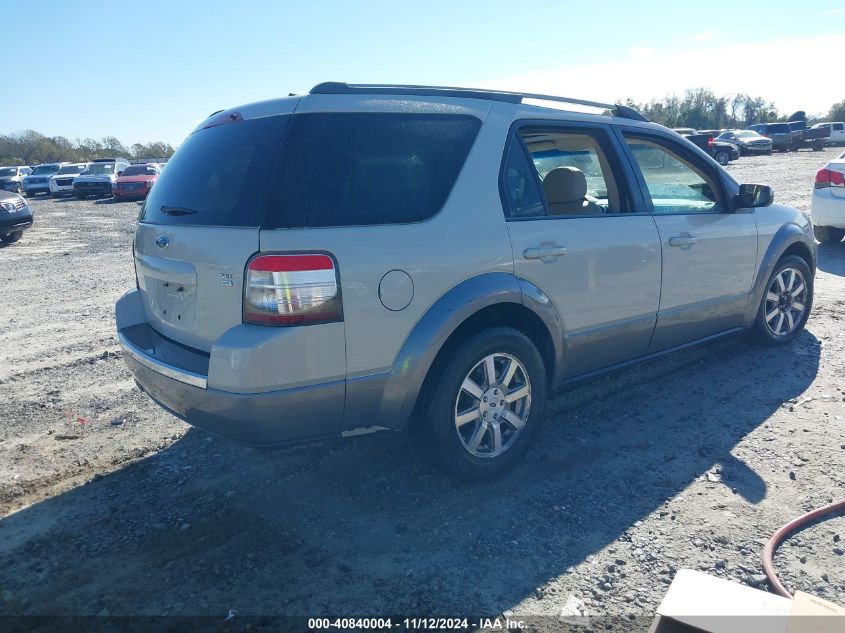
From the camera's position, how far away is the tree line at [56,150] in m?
68.3

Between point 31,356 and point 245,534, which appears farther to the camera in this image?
point 31,356

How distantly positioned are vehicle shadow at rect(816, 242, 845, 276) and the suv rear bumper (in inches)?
304

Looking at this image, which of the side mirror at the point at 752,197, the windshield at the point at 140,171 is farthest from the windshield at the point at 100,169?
the side mirror at the point at 752,197

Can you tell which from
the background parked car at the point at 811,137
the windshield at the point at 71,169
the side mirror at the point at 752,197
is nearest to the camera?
the side mirror at the point at 752,197

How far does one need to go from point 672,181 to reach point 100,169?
31.6m

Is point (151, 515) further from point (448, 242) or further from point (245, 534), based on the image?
point (448, 242)

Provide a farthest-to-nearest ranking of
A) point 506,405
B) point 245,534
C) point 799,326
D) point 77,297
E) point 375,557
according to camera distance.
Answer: point 77,297 → point 799,326 → point 506,405 → point 245,534 → point 375,557

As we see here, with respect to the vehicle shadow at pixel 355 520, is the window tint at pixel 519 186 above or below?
above

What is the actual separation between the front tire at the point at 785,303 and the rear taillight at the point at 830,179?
4542 mm

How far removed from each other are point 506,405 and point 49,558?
232 cm

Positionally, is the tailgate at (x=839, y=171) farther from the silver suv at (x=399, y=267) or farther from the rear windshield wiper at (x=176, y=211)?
the rear windshield wiper at (x=176, y=211)

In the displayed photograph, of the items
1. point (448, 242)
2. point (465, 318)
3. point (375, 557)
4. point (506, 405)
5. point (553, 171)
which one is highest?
point (553, 171)

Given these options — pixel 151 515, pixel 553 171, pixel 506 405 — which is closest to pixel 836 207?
pixel 553 171

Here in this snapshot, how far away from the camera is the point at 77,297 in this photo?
829 centimetres
